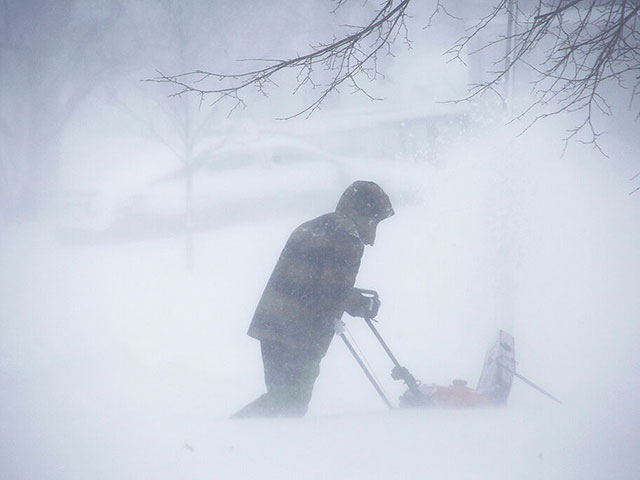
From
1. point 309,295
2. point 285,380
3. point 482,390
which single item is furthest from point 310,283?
point 482,390

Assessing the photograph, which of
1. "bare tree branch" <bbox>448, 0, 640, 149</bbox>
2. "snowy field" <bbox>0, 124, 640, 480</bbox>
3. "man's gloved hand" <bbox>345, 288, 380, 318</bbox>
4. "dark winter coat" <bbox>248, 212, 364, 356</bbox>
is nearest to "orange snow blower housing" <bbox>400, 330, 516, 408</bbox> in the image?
"snowy field" <bbox>0, 124, 640, 480</bbox>

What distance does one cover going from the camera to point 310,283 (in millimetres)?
2924

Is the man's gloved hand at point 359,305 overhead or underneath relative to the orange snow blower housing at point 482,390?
overhead

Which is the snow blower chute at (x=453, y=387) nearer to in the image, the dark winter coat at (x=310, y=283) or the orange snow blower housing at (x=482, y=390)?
the orange snow blower housing at (x=482, y=390)

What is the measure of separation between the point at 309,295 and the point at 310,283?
0.08 m

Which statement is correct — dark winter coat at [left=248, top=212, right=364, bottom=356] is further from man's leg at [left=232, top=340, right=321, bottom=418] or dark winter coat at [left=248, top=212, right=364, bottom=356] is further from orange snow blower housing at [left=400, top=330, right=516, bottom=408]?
orange snow blower housing at [left=400, top=330, right=516, bottom=408]

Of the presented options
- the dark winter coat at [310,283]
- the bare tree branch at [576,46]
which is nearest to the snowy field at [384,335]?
the dark winter coat at [310,283]

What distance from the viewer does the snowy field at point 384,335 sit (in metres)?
2.43

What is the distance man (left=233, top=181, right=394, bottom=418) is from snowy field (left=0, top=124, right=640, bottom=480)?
311mm

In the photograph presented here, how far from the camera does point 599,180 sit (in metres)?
10.8

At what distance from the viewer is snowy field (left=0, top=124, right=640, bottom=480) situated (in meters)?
→ 2.43

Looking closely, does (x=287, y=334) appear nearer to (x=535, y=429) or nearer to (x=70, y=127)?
(x=535, y=429)

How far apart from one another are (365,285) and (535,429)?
5.09 meters

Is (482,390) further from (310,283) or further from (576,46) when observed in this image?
(576,46)
